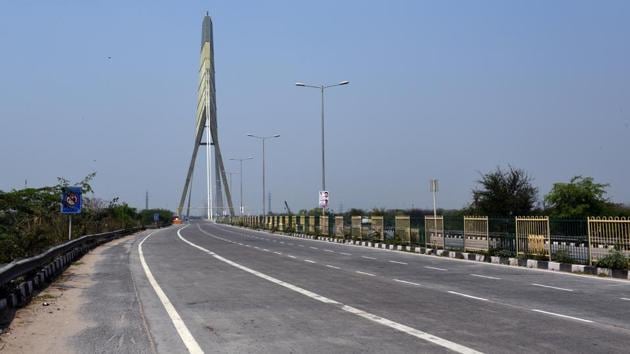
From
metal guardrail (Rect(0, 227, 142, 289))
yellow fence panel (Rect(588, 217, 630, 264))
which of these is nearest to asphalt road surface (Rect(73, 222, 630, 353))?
metal guardrail (Rect(0, 227, 142, 289))

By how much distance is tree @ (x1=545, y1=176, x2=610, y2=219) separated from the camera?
44125 mm

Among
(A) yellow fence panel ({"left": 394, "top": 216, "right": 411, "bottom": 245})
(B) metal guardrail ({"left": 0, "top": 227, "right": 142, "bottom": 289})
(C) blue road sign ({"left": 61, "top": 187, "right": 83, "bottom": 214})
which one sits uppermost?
(C) blue road sign ({"left": 61, "top": 187, "right": 83, "bottom": 214})

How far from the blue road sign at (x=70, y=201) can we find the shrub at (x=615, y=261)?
20072mm

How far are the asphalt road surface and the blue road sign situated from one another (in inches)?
325

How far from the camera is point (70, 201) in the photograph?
91.0 ft

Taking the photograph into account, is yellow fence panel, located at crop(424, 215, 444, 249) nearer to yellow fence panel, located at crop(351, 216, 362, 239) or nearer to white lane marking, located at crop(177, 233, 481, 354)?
yellow fence panel, located at crop(351, 216, 362, 239)

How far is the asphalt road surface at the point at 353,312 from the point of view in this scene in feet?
27.8

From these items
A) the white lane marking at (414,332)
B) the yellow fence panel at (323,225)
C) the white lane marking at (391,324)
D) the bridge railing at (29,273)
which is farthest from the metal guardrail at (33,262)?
the yellow fence panel at (323,225)

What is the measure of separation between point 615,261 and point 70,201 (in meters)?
20.7

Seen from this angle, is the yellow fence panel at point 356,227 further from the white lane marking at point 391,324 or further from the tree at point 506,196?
the white lane marking at point 391,324

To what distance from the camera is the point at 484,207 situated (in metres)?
41.8

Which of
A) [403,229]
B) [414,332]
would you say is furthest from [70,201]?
[414,332]

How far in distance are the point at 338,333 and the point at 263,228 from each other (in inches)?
2755

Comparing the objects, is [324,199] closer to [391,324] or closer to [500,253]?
[500,253]
